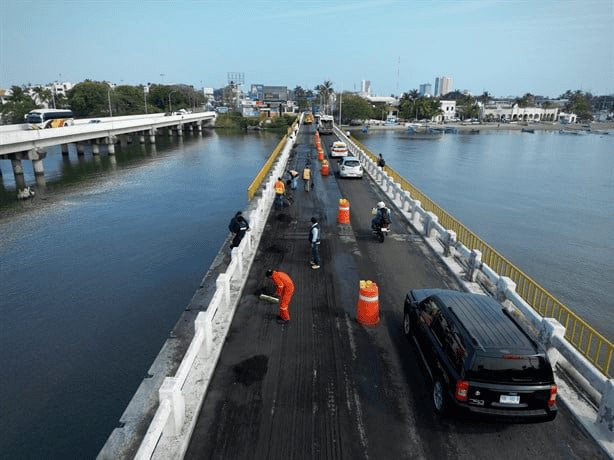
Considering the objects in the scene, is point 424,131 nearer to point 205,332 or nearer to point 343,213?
point 343,213

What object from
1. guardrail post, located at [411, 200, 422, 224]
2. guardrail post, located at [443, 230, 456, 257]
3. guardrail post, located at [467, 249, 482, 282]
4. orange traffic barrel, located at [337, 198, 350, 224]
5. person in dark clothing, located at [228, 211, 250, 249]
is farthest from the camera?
guardrail post, located at [411, 200, 422, 224]

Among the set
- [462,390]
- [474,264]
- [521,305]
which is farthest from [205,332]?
[474,264]

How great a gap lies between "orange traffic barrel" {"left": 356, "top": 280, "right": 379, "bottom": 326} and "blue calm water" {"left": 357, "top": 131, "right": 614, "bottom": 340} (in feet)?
38.8

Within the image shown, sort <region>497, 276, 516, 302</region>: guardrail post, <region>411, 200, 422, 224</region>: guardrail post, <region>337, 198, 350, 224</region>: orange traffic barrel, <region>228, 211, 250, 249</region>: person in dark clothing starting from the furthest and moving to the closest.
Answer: <region>411, 200, 422, 224</region>: guardrail post < <region>337, 198, 350, 224</region>: orange traffic barrel < <region>228, 211, 250, 249</region>: person in dark clothing < <region>497, 276, 516, 302</region>: guardrail post

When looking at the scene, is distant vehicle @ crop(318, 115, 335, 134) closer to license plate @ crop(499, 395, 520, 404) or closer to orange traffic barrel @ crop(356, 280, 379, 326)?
orange traffic barrel @ crop(356, 280, 379, 326)

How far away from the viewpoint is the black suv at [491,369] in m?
6.41

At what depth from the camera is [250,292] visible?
1190 centimetres

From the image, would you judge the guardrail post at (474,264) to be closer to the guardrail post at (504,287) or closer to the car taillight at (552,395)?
the guardrail post at (504,287)

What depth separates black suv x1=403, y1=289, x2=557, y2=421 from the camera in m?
6.41

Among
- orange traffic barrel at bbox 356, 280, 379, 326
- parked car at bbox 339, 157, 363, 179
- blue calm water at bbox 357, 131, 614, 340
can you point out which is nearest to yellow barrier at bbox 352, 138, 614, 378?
blue calm water at bbox 357, 131, 614, 340

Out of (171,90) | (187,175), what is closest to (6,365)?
(187,175)

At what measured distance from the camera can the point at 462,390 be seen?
21.3 feet

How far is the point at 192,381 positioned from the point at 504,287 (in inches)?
321

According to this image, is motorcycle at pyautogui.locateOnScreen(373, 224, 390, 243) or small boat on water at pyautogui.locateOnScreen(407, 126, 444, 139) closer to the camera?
motorcycle at pyautogui.locateOnScreen(373, 224, 390, 243)
